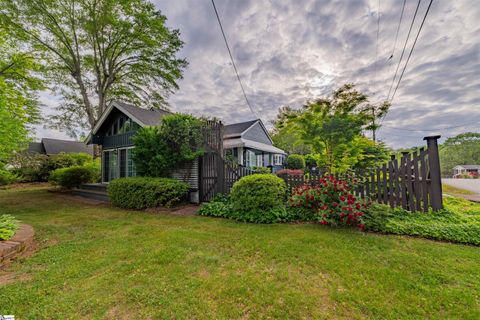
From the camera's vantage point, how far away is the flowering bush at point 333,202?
14.2ft

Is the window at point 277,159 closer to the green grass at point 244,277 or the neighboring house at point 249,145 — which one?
the neighboring house at point 249,145

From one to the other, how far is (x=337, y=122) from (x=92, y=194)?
12.4 meters

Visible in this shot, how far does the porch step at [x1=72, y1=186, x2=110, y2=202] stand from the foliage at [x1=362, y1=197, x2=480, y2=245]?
1082cm

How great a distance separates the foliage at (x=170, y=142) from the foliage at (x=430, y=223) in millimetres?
5942

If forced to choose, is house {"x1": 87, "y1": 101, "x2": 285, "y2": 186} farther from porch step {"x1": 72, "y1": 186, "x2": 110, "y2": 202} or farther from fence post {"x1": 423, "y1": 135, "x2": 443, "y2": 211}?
fence post {"x1": 423, "y1": 135, "x2": 443, "y2": 211}

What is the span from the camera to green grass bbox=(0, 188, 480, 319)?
6.42 feet

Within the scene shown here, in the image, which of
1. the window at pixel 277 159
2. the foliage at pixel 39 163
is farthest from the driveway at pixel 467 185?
the foliage at pixel 39 163

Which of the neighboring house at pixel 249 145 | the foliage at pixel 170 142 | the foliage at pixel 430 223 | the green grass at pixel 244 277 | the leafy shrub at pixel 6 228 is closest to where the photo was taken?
the green grass at pixel 244 277

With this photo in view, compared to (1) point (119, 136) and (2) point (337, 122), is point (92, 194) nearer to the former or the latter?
(1) point (119, 136)

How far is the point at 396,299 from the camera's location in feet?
6.82

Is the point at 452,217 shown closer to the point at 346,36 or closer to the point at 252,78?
the point at 346,36

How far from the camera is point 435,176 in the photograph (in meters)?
4.53

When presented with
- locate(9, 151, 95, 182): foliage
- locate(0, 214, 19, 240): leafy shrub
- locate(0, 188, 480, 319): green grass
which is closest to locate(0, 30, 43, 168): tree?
locate(0, 214, 19, 240): leafy shrub

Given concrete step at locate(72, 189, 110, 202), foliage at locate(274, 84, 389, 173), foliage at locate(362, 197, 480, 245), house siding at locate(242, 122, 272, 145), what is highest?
house siding at locate(242, 122, 272, 145)
